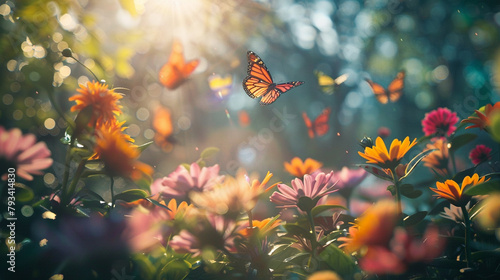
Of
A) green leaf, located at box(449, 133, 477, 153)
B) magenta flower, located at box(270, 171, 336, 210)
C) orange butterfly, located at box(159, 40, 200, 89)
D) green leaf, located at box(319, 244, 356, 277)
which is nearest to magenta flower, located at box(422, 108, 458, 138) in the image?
green leaf, located at box(449, 133, 477, 153)

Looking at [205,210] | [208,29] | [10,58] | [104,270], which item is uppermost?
[208,29]

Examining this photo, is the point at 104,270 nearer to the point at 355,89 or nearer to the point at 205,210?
the point at 205,210

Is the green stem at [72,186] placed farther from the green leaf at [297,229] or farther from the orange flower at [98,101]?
the green leaf at [297,229]

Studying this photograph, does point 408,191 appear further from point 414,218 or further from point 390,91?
point 390,91

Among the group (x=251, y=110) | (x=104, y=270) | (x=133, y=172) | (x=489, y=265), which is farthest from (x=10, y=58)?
(x=251, y=110)

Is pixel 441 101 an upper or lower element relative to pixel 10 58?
upper

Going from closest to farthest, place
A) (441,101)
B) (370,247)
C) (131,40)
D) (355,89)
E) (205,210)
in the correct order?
(370,247) → (205,210) → (131,40) → (355,89) → (441,101)

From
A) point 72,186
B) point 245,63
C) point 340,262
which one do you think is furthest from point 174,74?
point 245,63

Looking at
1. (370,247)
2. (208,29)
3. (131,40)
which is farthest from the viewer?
(208,29)
